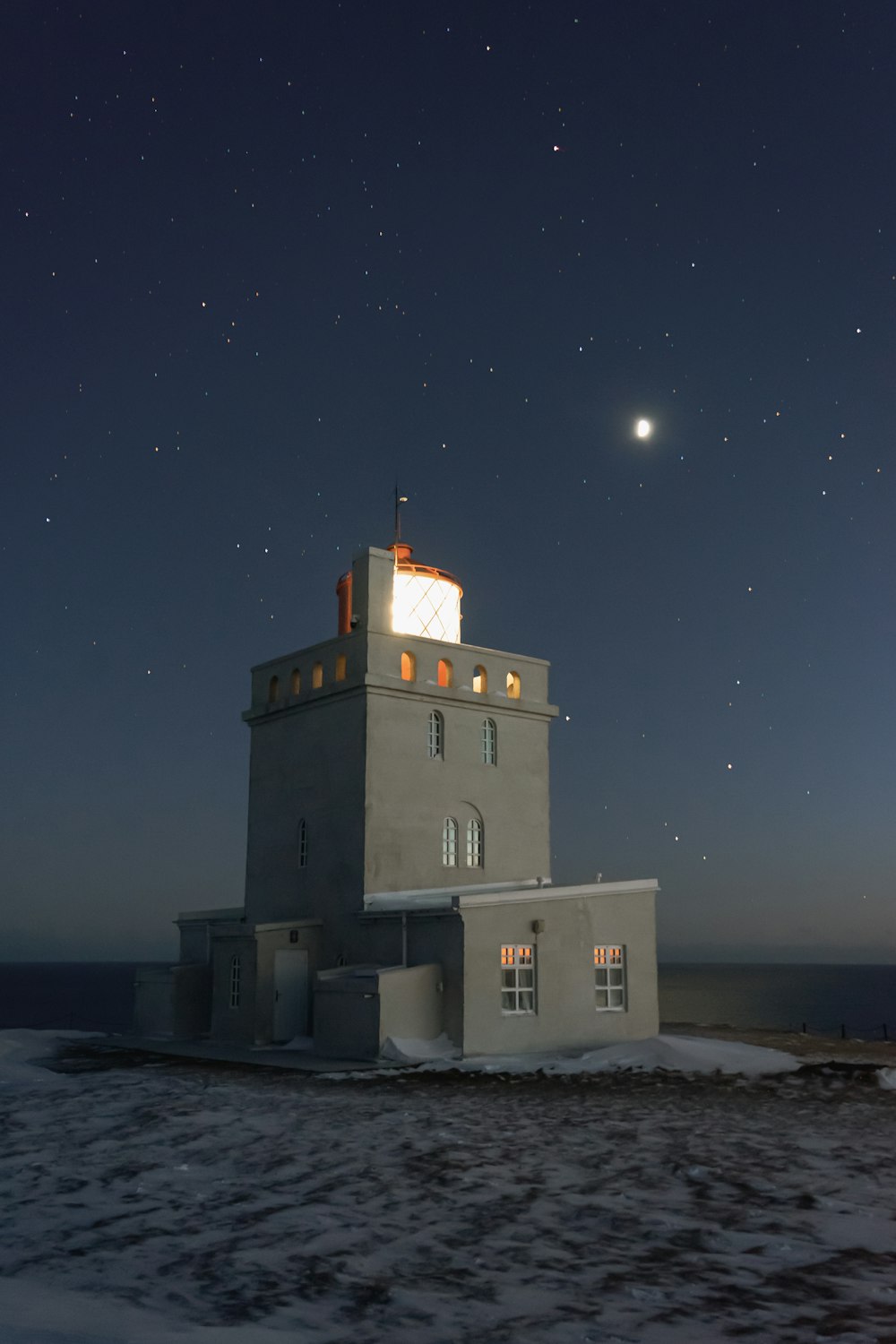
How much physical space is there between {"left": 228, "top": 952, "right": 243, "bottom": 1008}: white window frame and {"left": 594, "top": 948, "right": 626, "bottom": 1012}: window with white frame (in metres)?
7.74

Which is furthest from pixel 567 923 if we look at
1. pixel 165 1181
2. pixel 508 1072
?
pixel 165 1181

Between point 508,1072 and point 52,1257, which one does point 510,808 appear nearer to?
point 508,1072

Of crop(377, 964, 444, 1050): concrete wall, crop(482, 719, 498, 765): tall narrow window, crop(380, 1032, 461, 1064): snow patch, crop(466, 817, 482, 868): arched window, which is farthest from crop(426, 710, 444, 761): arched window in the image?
crop(380, 1032, 461, 1064): snow patch

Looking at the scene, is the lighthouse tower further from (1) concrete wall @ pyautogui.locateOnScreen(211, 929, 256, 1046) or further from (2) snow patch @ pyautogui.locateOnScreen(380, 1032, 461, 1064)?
(2) snow patch @ pyautogui.locateOnScreen(380, 1032, 461, 1064)

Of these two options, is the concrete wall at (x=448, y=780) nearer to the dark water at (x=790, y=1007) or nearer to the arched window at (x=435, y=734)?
the arched window at (x=435, y=734)

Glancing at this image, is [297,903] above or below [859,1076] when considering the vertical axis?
above

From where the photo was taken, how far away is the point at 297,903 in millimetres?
26531

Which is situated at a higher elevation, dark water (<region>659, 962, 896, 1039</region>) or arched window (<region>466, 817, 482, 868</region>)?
arched window (<region>466, 817, 482, 868</region>)

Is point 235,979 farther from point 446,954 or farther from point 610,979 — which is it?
point 610,979

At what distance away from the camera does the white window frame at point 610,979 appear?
23562mm

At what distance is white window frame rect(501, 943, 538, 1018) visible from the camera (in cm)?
2198

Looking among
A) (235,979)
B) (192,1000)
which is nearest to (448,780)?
(235,979)

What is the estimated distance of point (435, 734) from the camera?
26672 mm

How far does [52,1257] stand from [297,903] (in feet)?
58.9
